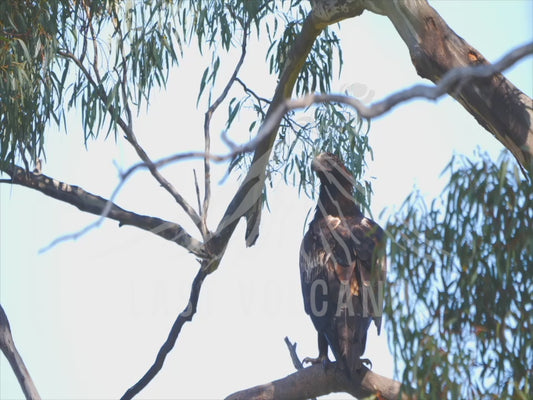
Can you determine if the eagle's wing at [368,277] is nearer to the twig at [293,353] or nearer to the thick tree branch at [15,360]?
the twig at [293,353]

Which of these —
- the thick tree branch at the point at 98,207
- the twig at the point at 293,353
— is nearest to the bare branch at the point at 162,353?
the twig at the point at 293,353

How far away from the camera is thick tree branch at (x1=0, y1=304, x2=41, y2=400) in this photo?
431 centimetres

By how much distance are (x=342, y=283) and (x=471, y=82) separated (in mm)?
987

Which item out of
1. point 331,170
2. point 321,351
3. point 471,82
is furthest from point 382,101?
point 331,170

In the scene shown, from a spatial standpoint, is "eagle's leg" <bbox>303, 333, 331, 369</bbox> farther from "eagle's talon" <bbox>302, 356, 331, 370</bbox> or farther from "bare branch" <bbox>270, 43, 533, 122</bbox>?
"bare branch" <bbox>270, 43, 533, 122</bbox>

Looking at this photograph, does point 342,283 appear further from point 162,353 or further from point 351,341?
point 162,353

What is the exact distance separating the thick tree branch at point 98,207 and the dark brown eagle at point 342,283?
2.73 feet

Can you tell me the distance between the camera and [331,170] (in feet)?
14.4

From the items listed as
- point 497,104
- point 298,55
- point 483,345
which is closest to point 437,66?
point 497,104

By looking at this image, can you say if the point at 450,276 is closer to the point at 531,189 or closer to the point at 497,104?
the point at 531,189

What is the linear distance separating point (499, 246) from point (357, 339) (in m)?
0.74

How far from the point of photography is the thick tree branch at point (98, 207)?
4.63 metres

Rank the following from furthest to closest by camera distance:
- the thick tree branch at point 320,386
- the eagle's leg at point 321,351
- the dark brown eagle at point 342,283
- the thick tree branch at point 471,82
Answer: the eagle's leg at point 321,351 → the dark brown eagle at point 342,283 → the thick tree branch at point 320,386 → the thick tree branch at point 471,82

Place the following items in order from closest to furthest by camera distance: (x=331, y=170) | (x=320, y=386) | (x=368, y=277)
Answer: (x=320, y=386) → (x=368, y=277) → (x=331, y=170)
